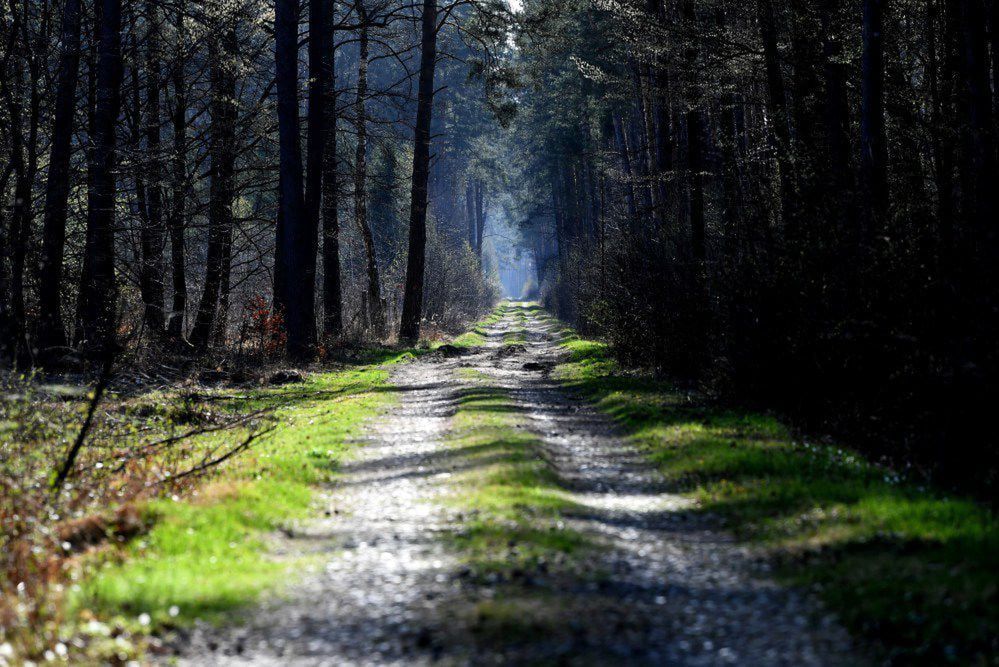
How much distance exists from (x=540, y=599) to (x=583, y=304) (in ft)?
93.7

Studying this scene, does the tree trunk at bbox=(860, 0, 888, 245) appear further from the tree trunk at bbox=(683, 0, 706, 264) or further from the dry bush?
the dry bush

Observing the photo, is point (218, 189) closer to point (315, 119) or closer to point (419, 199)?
point (315, 119)

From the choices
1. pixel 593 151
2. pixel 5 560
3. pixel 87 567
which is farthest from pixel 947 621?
pixel 593 151

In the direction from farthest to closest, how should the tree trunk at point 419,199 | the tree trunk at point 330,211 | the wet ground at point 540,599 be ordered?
the tree trunk at point 419,199 < the tree trunk at point 330,211 < the wet ground at point 540,599

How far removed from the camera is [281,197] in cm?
2331

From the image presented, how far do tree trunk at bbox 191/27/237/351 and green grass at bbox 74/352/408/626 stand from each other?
1037 centimetres

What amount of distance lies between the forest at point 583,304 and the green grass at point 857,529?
37 mm

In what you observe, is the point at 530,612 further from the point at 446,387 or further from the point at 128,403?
the point at 446,387

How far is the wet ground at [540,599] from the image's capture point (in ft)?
16.0

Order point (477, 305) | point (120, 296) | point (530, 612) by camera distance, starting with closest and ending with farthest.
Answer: point (530, 612) < point (120, 296) < point (477, 305)

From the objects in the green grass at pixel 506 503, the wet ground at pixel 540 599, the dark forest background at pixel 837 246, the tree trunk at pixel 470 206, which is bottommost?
the wet ground at pixel 540 599

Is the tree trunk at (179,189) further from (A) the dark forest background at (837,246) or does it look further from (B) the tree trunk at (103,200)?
(A) the dark forest background at (837,246)

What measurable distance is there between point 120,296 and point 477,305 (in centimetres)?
4411

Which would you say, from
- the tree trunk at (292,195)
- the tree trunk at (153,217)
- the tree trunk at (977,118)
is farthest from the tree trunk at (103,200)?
the tree trunk at (977,118)
